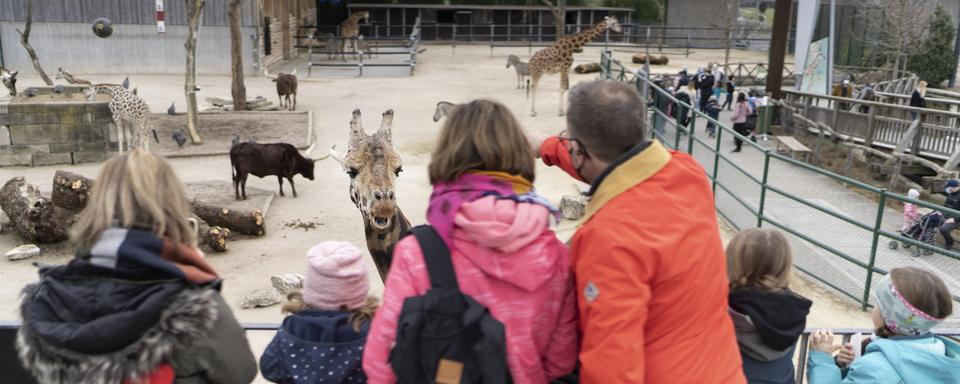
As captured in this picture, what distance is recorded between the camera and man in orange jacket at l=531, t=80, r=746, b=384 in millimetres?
1910

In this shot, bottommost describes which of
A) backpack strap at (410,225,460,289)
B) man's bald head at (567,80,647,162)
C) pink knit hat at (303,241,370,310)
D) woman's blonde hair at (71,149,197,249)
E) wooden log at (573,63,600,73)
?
wooden log at (573,63,600,73)

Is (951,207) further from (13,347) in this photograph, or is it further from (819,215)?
(13,347)

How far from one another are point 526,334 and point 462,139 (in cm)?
52

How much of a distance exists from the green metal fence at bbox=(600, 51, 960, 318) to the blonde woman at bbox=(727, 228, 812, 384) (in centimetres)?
444

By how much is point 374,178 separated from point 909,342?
329 cm

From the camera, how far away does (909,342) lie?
2672mm

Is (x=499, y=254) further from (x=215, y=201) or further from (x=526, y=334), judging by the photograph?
(x=215, y=201)

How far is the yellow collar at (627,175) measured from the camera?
2.05 metres

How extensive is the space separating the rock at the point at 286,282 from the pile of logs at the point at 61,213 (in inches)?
57.5

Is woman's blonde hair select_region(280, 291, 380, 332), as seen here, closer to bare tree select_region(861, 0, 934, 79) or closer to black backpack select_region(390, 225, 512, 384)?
black backpack select_region(390, 225, 512, 384)

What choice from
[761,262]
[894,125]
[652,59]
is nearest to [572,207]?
[761,262]

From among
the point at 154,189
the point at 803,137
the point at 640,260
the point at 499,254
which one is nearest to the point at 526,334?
the point at 499,254

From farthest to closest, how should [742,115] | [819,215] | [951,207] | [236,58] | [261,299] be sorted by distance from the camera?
[236,58] → [742,115] → [819,215] → [951,207] → [261,299]

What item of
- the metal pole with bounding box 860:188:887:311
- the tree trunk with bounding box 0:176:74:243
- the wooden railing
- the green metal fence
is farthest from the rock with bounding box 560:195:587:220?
the wooden railing
